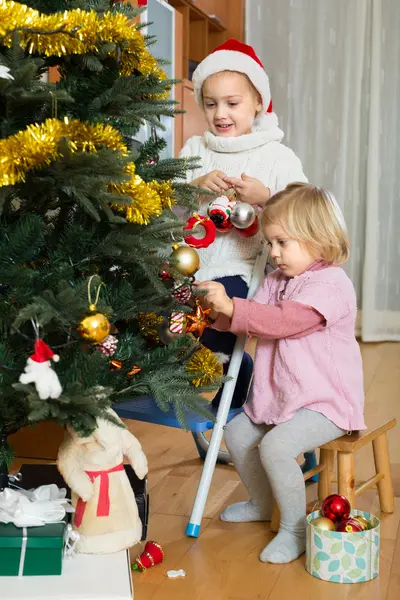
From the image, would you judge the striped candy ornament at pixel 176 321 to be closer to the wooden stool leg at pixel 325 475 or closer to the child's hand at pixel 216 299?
the child's hand at pixel 216 299

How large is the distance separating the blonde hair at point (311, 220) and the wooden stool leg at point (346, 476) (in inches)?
17.7

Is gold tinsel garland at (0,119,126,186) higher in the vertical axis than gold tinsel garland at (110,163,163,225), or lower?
higher

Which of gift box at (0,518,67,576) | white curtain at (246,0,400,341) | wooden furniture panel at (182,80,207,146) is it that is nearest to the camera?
gift box at (0,518,67,576)

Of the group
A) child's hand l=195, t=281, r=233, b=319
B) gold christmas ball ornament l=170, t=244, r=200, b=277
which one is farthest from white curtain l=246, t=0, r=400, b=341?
gold christmas ball ornament l=170, t=244, r=200, b=277

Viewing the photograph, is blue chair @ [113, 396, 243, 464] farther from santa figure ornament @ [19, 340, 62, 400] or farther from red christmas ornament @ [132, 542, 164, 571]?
santa figure ornament @ [19, 340, 62, 400]

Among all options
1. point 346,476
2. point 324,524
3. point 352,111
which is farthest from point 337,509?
point 352,111

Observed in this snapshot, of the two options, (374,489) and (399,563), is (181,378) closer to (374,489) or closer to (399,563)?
(399,563)

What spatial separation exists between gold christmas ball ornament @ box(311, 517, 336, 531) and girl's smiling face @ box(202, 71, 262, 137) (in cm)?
96

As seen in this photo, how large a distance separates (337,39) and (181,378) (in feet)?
11.6

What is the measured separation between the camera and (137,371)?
165 centimetres

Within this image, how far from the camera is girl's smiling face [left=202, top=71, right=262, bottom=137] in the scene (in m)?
2.08

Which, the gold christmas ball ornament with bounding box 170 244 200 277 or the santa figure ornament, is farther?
the gold christmas ball ornament with bounding box 170 244 200 277

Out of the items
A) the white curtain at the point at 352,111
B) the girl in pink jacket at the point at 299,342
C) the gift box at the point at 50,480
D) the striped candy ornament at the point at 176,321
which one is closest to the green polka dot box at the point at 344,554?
the girl in pink jacket at the point at 299,342

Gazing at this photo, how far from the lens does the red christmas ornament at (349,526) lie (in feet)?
5.50
